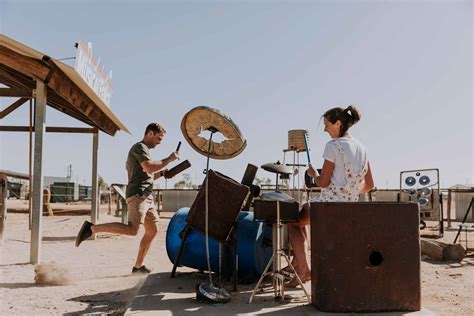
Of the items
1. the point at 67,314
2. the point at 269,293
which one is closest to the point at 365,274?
the point at 269,293

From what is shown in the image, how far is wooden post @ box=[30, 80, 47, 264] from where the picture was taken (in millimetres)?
6191

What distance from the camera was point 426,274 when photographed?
633 centimetres

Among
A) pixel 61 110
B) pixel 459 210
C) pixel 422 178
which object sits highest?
pixel 61 110

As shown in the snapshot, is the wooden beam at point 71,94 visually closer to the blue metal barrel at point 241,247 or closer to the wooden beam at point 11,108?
the wooden beam at point 11,108

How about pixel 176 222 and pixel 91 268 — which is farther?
pixel 91 268

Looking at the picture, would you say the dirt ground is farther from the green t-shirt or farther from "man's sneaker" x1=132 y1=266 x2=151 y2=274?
the green t-shirt

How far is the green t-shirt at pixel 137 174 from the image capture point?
5.41 metres

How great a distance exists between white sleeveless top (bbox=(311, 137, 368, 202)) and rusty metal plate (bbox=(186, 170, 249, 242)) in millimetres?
912

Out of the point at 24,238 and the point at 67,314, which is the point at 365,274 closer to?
the point at 67,314

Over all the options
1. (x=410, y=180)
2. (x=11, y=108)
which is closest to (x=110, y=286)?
(x=11, y=108)

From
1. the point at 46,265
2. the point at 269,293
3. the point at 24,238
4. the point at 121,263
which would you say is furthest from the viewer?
the point at 24,238

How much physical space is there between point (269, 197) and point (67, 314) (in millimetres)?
2182

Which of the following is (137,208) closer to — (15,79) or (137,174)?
(137,174)

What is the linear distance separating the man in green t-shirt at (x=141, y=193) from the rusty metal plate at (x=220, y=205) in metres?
0.78
